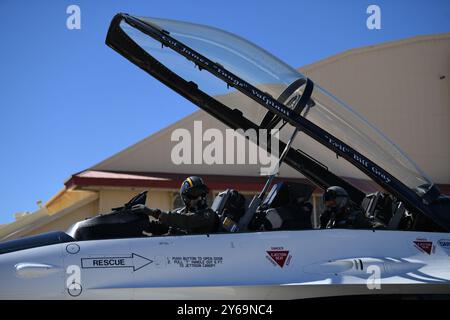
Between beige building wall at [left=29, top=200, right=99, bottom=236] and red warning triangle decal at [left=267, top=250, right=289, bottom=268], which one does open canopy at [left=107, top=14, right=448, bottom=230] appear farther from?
beige building wall at [left=29, top=200, right=99, bottom=236]

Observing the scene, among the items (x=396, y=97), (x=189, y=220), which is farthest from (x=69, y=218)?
(x=189, y=220)

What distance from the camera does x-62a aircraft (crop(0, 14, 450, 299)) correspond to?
18.8 feet

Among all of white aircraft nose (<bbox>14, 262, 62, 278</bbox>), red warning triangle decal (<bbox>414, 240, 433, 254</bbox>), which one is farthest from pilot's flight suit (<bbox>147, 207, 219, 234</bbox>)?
red warning triangle decal (<bbox>414, 240, 433, 254</bbox>)

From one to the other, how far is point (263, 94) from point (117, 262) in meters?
2.47

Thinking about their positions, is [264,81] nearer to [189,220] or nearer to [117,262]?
[189,220]

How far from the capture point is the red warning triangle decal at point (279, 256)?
6.03 meters

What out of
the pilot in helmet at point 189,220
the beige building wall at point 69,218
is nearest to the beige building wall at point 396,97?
the beige building wall at point 69,218

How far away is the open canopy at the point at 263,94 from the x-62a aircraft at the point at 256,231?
0.05 feet

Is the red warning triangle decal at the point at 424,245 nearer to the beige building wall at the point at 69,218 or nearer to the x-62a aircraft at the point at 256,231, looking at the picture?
the x-62a aircraft at the point at 256,231

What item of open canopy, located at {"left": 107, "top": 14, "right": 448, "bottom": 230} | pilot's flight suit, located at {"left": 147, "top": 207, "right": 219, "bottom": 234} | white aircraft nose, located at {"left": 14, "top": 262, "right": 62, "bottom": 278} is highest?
open canopy, located at {"left": 107, "top": 14, "right": 448, "bottom": 230}

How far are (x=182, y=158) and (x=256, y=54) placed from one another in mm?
11239

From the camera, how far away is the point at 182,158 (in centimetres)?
1834
